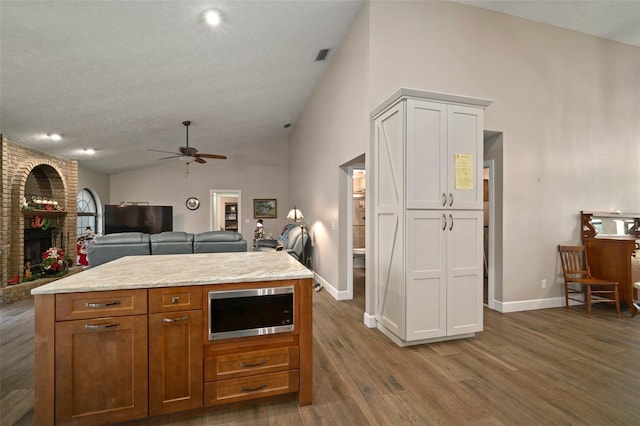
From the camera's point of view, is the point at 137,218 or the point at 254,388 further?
the point at 137,218

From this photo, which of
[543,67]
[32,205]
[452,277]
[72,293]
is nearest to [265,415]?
[72,293]

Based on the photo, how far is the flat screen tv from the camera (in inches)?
275

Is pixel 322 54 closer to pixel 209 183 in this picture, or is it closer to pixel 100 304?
pixel 100 304

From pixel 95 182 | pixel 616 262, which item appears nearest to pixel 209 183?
pixel 95 182

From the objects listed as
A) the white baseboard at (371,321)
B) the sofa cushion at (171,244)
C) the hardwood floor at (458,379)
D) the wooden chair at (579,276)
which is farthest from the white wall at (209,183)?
the wooden chair at (579,276)

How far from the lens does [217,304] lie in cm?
172

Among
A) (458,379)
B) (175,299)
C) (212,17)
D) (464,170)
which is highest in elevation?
(212,17)

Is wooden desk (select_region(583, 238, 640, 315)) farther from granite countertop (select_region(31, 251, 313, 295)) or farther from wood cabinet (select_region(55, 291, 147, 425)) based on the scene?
wood cabinet (select_region(55, 291, 147, 425))

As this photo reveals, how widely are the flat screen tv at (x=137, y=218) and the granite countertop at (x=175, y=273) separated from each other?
18.8 feet

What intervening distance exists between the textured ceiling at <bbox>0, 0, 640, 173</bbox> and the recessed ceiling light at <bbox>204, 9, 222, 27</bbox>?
2.4 inches

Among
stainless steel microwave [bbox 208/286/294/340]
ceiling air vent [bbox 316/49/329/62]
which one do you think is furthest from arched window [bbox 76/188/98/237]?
stainless steel microwave [bbox 208/286/294/340]

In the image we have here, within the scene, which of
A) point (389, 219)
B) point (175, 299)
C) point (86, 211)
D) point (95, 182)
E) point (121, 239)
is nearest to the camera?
point (175, 299)

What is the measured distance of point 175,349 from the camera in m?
1.68

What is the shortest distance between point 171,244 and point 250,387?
10.1 ft
